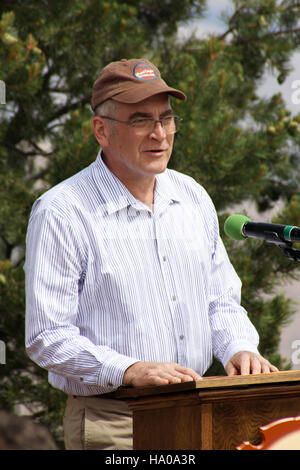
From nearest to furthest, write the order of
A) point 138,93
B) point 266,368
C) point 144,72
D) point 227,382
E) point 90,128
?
point 227,382 < point 266,368 < point 138,93 < point 144,72 < point 90,128

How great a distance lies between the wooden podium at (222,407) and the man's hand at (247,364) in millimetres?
419

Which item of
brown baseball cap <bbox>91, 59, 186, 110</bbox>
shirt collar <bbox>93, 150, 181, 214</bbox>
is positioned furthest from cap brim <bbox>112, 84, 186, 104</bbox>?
shirt collar <bbox>93, 150, 181, 214</bbox>

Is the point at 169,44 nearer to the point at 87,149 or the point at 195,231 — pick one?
the point at 87,149

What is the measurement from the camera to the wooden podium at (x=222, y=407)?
1543 mm

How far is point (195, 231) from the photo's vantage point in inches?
97.9

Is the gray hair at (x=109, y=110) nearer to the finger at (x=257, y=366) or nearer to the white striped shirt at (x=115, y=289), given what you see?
the white striped shirt at (x=115, y=289)

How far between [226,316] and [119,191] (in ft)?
1.90

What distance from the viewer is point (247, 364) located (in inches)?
81.8

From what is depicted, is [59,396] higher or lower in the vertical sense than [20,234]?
lower

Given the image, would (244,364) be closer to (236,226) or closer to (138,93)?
(236,226)

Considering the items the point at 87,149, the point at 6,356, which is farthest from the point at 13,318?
the point at 87,149

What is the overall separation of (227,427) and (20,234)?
382 centimetres

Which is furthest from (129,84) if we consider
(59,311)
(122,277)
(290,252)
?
(290,252)

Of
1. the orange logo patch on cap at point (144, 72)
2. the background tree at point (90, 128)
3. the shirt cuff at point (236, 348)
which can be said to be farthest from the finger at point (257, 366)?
the background tree at point (90, 128)
